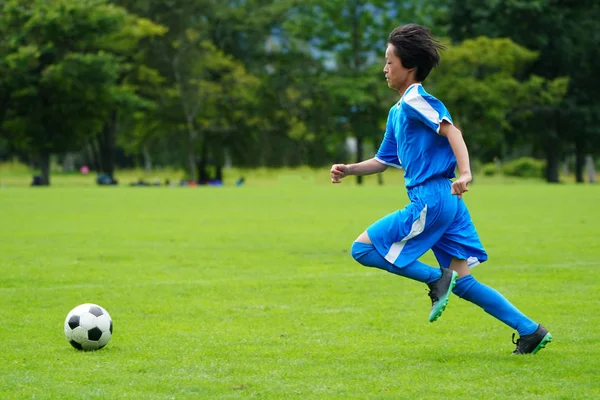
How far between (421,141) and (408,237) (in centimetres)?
64

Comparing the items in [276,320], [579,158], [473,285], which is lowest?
[579,158]

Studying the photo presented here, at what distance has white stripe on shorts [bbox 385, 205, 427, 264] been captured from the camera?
5.78m

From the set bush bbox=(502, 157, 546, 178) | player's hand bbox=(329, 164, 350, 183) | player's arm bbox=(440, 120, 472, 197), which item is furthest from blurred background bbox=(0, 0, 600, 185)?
player's arm bbox=(440, 120, 472, 197)

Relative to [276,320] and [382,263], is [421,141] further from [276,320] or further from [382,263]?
[276,320]

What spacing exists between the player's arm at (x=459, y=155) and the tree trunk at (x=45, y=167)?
4775 centimetres

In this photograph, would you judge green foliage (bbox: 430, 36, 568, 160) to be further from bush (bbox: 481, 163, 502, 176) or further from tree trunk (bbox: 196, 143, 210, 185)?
bush (bbox: 481, 163, 502, 176)

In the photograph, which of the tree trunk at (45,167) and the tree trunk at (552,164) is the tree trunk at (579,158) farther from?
the tree trunk at (45,167)

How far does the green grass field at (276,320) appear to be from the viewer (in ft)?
17.4

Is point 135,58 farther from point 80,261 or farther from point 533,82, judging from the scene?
point 80,261

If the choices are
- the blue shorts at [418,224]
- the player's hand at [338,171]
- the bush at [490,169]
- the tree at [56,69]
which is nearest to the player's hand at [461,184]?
the blue shorts at [418,224]

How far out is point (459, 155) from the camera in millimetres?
5621

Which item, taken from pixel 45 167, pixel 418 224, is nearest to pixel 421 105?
pixel 418 224

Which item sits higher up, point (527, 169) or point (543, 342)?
point (543, 342)

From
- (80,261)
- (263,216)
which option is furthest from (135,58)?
(80,261)
